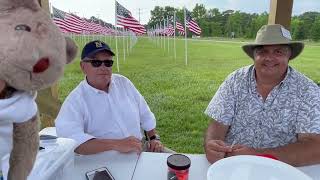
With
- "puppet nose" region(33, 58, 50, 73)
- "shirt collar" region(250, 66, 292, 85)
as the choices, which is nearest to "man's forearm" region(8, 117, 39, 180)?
"puppet nose" region(33, 58, 50, 73)

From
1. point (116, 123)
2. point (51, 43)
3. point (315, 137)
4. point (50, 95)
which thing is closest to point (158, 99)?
point (50, 95)

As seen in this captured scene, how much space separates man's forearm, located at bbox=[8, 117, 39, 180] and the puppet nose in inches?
5.7

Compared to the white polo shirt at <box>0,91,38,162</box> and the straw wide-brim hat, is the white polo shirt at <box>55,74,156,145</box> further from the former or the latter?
the white polo shirt at <box>0,91,38,162</box>

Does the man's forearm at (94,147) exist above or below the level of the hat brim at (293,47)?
below

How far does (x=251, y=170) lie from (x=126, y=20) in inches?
222

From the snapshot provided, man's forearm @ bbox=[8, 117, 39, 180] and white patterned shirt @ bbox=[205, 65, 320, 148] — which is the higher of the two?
man's forearm @ bbox=[8, 117, 39, 180]

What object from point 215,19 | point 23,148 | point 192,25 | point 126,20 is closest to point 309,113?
point 23,148

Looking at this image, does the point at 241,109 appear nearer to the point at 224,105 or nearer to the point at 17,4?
the point at 224,105

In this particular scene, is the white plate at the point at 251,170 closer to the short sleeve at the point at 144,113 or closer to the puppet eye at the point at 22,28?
the puppet eye at the point at 22,28

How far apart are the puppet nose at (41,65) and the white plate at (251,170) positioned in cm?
63

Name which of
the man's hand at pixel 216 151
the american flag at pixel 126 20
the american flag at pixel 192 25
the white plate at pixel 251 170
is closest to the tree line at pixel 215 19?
the american flag at pixel 192 25

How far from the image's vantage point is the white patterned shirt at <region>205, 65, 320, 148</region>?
1.58 metres

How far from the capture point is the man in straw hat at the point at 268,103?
1.59 metres

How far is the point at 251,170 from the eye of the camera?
109cm
